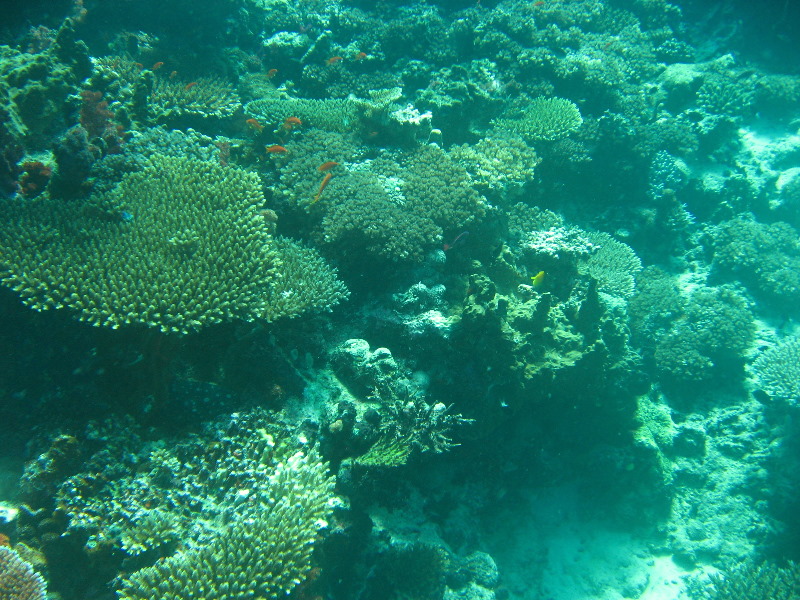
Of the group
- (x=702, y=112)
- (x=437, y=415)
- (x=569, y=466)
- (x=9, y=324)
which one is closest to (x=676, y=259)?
(x=702, y=112)

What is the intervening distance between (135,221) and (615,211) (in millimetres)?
8693

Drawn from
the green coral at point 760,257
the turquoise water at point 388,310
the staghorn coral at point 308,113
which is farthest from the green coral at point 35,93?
the green coral at point 760,257

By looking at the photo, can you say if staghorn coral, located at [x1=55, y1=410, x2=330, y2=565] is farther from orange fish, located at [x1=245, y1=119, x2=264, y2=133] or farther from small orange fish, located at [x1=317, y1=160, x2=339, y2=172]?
orange fish, located at [x1=245, y1=119, x2=264, y2=133]

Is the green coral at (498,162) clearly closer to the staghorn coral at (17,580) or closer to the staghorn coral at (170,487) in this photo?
the staghorn coral at (170,487)

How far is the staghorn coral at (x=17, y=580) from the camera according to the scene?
3082 millimetres

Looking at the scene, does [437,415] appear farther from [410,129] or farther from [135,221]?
[410,129]

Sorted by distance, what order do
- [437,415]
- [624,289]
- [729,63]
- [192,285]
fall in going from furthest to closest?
[729,63] < [624,289] < [437,415] < [192,285]

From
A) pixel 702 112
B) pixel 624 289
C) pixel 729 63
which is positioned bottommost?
pixel 624 289

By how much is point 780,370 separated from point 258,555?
8.84 meters

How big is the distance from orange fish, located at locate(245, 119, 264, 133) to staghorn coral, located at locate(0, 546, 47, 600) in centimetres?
585

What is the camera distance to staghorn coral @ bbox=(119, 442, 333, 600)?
9.79 ft

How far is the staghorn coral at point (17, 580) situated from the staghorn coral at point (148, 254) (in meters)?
1.88

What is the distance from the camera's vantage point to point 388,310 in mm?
5145

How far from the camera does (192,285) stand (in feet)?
12.1
